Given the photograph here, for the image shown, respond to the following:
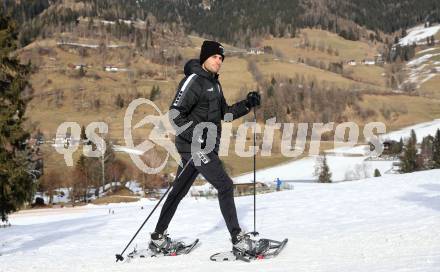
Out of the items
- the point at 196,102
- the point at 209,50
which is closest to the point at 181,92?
the point at 196,102

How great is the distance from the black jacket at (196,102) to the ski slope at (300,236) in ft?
5.01

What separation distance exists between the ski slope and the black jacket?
153cm

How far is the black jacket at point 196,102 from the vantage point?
623 cm

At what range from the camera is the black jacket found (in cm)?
623

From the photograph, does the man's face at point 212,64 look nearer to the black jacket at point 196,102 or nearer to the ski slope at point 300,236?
the black jacket at point 196,102

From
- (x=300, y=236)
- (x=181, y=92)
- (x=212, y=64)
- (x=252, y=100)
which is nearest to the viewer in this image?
(x=181, y=92)

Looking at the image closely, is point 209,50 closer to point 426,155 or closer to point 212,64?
point 212,64

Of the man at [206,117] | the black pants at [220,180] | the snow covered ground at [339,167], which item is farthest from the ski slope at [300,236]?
the snow covered ground at [339,167]

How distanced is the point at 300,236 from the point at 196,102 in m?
2.84

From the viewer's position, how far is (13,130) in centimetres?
1744

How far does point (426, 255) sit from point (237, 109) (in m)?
2.77

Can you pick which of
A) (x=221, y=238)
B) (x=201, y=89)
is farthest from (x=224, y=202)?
(x=221, y=238)

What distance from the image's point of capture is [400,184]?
1471cm

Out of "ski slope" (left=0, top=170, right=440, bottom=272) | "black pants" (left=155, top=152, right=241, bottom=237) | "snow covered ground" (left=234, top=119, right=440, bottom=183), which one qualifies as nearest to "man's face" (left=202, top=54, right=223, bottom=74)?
"black pants" (left=155, top=152, right=241, bottom=237)
